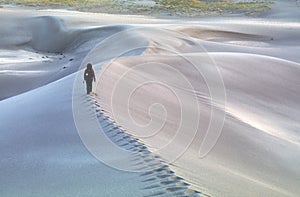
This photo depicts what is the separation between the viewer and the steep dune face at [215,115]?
4.18 meters

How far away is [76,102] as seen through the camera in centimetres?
624

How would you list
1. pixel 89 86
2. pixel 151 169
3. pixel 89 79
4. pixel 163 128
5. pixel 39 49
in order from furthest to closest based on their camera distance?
pixel 39 49 → pixel 89 86 → pixel 89 79 → pixel 163 128 → pixel 151 169

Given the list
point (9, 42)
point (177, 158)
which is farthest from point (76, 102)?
point (9, 42)

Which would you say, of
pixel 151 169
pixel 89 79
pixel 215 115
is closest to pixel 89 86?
pixel 89 79

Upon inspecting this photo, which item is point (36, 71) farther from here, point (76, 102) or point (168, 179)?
point (168, 179)

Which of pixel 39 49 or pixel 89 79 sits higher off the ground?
pixel 89 79

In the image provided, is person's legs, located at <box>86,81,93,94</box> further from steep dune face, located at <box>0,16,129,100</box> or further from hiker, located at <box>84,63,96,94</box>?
steep dune face, located at <box>0,16,129,100</box>

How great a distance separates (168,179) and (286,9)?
108 feet

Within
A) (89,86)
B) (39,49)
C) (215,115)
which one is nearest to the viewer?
(89,86)

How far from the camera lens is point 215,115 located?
21.4 ft

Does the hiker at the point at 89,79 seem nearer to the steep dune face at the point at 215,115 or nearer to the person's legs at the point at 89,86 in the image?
the person's legs at the point at 89,86

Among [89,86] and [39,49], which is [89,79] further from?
[39,49]

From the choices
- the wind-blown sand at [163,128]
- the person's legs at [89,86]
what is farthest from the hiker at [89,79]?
the wind-blown sand at [163,128]

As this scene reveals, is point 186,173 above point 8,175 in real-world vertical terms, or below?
above
